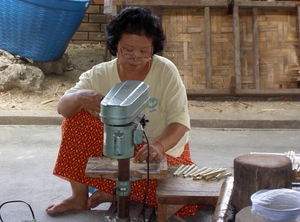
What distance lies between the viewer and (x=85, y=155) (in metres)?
2.60

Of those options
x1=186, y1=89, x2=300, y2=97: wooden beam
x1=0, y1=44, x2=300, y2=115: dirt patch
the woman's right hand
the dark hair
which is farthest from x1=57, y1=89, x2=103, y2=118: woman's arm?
x1=186, y1=89, x2=300, y2=97: wooden beam

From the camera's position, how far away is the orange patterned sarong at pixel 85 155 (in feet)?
8.33

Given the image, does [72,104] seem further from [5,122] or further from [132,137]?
[5,122]

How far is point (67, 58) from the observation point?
6.93 m

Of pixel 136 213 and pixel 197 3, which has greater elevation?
pixel 197 3

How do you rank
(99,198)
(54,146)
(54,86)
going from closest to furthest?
(99,198)
(54,146)
(54,86)

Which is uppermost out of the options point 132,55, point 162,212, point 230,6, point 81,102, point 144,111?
point 230,6

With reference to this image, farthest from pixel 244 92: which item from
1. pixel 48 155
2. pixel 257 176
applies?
pixel 257 176

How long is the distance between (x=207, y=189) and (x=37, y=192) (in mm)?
1470

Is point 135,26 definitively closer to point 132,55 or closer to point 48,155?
point 132,55

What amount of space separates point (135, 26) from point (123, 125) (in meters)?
0.86

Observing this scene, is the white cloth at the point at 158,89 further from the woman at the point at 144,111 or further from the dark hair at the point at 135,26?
the dark hair at the point at 135,26

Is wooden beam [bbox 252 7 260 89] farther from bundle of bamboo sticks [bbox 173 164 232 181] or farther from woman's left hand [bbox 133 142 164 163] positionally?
woman's left hand [bbox 133 142 164 163]

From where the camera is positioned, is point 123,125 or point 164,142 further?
point 164,142
